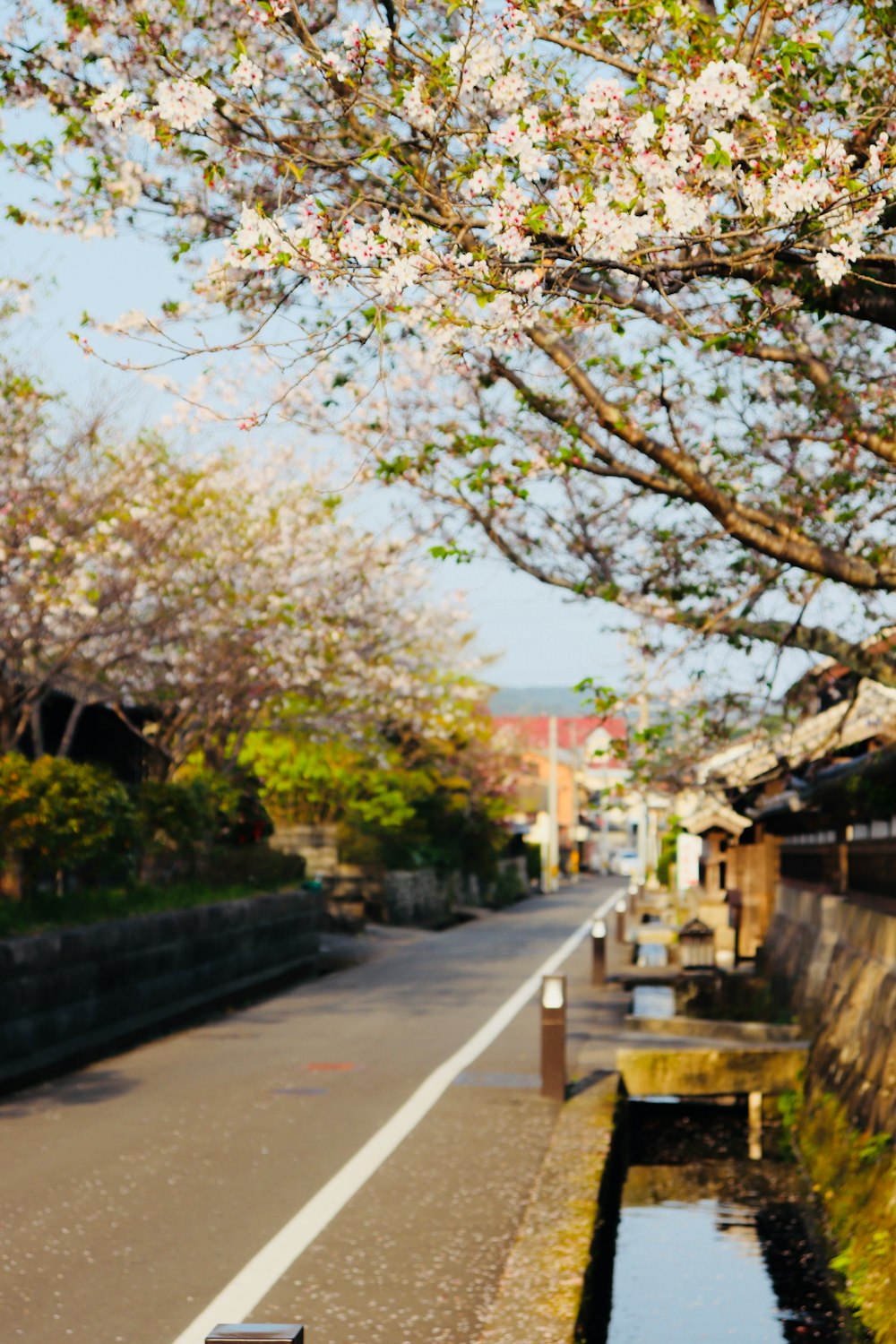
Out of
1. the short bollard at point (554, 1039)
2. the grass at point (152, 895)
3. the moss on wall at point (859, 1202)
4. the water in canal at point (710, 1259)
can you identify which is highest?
the grass at point (152, 895)

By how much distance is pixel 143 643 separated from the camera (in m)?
19.8

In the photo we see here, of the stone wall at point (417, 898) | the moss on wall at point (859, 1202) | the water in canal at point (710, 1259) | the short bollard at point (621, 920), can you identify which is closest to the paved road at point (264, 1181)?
the water in canal at point (710, 1259)

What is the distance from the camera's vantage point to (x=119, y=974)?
16.5 metres

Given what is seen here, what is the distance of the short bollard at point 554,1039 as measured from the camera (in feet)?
39.4

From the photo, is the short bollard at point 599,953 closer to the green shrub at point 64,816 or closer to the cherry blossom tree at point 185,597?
the cherry blossom tree at point 185,597

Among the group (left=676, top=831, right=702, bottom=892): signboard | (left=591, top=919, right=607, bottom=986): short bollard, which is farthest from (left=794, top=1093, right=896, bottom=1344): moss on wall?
(left=676, top=831, right=702, bottom=892): signboard

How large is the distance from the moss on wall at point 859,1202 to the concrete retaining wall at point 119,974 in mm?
6292

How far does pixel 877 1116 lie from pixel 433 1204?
262 centimetres

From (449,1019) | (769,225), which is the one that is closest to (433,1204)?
(769,225)

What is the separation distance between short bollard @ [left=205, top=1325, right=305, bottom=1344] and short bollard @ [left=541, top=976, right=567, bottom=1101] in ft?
28.4

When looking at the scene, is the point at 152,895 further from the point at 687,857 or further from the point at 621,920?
the point at 687,857

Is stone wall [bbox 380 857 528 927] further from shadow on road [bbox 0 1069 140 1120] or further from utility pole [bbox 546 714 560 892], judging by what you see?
shadow on road [bbox 0 1069 140 1120]

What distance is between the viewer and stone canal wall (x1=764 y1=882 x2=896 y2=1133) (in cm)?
→ 959

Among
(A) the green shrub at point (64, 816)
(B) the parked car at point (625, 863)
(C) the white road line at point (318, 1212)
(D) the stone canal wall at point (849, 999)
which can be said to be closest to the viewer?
(C) the white road line at point (318, 1212)
